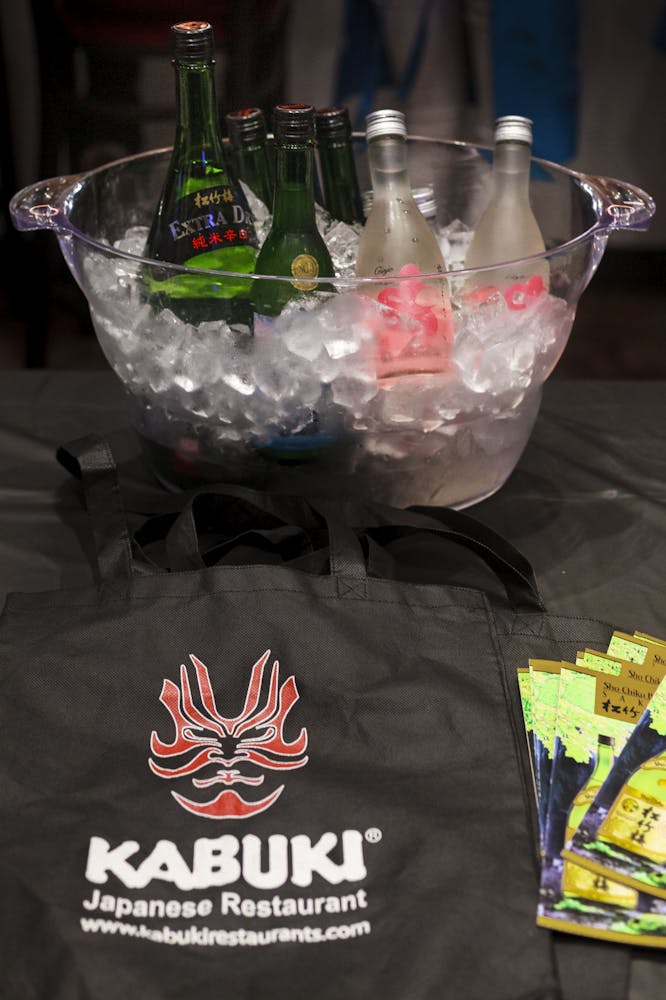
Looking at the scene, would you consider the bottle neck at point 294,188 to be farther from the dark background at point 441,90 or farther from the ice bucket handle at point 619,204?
the dark background at point 441,90

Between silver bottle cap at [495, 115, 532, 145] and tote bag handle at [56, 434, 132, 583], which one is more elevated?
silver bottle cap at [495, 115, 532, 145]

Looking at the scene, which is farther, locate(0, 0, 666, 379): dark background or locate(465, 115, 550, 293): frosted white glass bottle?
locate(0, 0, 666, 379): dark background

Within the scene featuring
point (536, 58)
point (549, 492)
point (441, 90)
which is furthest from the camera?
point (441, 90)

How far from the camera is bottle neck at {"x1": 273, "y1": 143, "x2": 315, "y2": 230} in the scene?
2.84ft

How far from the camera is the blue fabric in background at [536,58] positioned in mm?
2367

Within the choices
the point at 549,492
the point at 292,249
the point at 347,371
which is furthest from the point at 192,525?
the point at 549,492

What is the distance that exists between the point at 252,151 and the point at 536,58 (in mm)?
1603

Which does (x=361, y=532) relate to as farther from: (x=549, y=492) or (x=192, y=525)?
(x=549, y=492)

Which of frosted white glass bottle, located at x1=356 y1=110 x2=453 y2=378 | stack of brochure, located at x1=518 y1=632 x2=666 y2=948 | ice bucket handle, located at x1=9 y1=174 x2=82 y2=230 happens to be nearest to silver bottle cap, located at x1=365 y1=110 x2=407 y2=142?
frosted white glass bottle, located at x1=356 y1=110 x2=453 y2=378

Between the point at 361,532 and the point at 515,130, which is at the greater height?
the point at 515,130

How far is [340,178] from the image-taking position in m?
1.06

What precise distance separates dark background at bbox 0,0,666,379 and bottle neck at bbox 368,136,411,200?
136 centimetres

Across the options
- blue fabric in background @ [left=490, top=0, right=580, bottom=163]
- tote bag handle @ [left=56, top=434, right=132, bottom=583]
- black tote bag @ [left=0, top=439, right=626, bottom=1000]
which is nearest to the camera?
black tote bag @ [left=0, top=439, right=626, bottom=1000]

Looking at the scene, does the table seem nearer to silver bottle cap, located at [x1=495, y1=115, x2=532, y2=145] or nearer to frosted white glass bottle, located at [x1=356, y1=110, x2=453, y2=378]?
frosted white glass bottle, located at [x1=356, y1=110, x2=453, y2=378]
